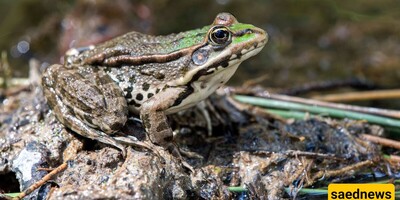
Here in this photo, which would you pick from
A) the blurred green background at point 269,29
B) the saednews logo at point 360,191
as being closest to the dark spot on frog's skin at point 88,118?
the saednews logo at point 360,191

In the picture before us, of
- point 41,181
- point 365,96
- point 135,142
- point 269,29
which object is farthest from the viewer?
point 269,29

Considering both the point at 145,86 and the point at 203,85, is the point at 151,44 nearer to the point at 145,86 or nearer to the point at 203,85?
the point at 145,86

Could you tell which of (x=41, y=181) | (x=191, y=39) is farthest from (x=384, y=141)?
(x=41, y=181)

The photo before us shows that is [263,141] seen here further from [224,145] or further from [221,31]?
[221,31]

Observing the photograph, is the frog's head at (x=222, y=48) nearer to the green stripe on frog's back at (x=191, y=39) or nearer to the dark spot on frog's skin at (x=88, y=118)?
the green stripe on frog's back at (x=191, y=39)

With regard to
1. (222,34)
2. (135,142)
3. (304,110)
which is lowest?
(304,110)

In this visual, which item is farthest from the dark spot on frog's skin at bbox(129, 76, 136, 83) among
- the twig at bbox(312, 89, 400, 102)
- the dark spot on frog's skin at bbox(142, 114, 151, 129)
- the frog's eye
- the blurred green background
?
→ the blurred green background
